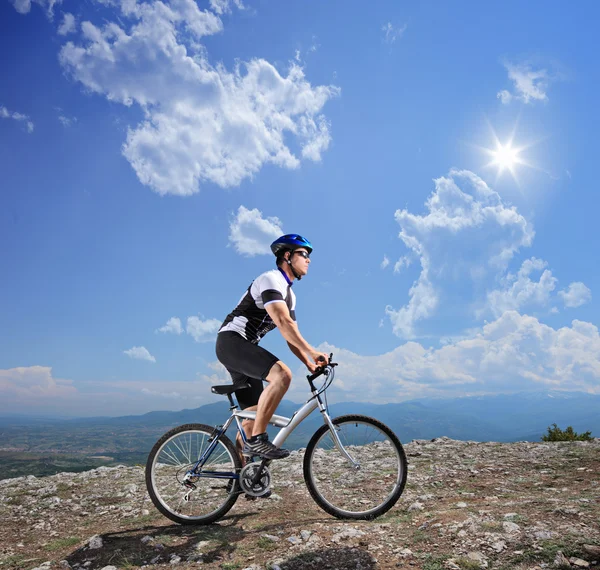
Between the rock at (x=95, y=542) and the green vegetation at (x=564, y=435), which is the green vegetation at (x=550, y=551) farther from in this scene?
the green vegetation at (x=564, y=435)

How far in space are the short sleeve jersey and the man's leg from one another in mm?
626

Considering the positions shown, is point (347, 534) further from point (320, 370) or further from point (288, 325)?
point (288, 325)

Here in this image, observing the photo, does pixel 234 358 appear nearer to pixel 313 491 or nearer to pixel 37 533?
pixel 313 491

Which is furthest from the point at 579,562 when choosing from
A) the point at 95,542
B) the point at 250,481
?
the point at 95,542

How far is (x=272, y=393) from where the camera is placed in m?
5.66

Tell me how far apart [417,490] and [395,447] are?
2.39 metres

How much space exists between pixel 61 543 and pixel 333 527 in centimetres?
385

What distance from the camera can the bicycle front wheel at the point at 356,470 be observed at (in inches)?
225

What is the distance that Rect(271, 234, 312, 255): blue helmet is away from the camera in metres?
6.23

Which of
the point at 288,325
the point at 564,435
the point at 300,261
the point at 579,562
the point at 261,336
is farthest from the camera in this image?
the point at 564,435

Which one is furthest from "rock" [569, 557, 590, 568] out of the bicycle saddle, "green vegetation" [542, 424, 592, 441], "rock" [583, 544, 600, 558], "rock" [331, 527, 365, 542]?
"green vegetation" [542, 424, 592, 441]

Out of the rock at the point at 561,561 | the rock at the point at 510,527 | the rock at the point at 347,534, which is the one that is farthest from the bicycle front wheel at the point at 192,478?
the rock at the point at 561,561

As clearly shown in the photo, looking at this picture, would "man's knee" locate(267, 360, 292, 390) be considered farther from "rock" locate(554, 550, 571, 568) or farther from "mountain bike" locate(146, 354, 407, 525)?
"rock" locate(554, 550, 571, 568)

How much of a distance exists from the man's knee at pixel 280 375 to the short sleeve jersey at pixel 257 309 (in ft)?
1.98
